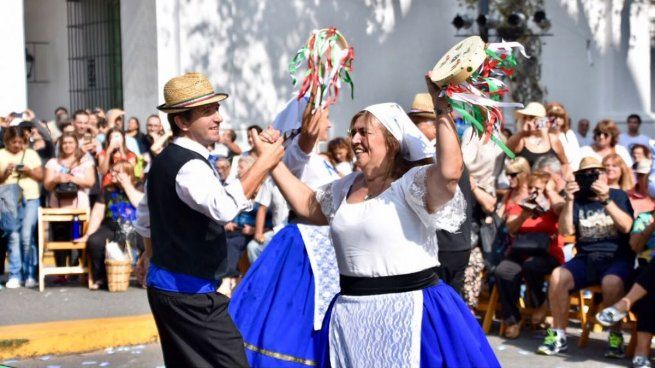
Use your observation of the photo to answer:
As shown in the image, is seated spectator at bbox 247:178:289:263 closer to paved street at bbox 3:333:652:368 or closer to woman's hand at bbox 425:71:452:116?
paved street at bbox 3:333:652:368

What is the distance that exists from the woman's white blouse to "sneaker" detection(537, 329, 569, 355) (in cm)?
415

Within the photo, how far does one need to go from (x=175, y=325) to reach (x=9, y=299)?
19.9ft

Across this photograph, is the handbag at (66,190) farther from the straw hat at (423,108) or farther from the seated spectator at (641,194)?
the straw hat at (423,108)

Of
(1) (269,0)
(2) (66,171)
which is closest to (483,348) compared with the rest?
(2) (66,171)

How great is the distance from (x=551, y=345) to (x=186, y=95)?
14.7ft

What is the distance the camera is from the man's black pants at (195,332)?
16.1 ft

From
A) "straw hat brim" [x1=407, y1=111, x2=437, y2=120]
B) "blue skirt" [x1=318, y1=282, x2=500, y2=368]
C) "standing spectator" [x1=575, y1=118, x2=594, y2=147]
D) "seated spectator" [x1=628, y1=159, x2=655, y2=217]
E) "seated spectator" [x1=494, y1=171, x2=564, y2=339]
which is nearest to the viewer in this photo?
"blue skirt" [x1=318, y1=282, x2=500, y2=368]

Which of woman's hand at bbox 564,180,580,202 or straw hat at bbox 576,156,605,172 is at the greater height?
straw hat at bbox 576,156,605,172

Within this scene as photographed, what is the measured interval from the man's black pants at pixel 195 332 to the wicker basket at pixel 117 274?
6192mm

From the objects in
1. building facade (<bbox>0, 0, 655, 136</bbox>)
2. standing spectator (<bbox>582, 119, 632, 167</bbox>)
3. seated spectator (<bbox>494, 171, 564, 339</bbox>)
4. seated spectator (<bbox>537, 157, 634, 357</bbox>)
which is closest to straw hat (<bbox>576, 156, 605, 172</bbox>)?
seated spectator (<bbox>537, 157, 634, 357</bbox>)

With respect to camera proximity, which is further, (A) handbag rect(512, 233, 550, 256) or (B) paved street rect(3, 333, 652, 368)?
(A) handbag rect(512, 233, 550, 256)

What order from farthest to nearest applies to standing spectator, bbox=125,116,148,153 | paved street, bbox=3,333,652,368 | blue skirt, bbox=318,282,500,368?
standing spectator, bbox=125,116,148,153, paved street, bbox=3,333,652,368, blue skirt, bbox=318,282,500,368

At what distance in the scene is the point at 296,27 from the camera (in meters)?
16.3

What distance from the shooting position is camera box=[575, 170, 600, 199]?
8.74 metres
